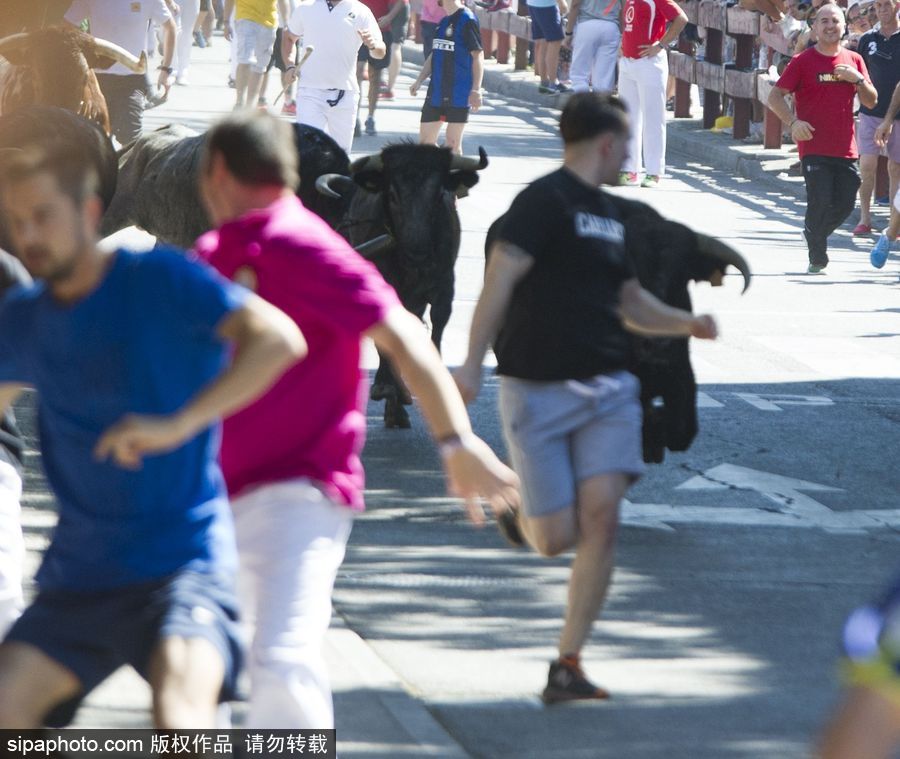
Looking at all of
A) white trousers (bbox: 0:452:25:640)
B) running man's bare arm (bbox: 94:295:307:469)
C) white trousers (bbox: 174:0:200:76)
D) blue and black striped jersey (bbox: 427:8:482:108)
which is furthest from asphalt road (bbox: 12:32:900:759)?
white trousers (bbox: 174:0:200:76)

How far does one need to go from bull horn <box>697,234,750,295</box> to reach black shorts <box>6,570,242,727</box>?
4.92 metres

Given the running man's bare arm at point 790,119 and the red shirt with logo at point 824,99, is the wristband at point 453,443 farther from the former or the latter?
the red shirt with logo at point 824,99

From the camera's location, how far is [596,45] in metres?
25.2

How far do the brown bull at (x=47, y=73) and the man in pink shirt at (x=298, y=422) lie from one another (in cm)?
560

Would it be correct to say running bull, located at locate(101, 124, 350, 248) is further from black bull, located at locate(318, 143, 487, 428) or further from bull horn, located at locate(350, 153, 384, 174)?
bull horn, located at locate(350, 153, 384, 174)

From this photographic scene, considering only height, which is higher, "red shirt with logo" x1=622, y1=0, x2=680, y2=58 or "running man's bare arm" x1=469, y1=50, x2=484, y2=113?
"red shirt with logo" x1=622, y1=0, x2=680, y2=58

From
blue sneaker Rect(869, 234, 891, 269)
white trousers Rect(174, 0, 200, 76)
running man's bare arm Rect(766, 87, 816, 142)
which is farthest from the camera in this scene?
white trousers Rect(174, 0, 200, 76)

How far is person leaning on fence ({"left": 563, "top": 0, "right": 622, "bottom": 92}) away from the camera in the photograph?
985 inches

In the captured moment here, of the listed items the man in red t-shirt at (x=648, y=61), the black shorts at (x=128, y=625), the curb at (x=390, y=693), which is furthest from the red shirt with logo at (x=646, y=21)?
the black shorts at (x=128, y=625)

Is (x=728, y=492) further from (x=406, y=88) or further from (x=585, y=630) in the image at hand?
(x=406, y=88)

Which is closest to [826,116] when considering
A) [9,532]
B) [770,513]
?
[770,513]

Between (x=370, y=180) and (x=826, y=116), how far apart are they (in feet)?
24.0

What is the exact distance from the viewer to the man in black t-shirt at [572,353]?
20.8 ft

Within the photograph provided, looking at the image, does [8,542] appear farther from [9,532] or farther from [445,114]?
[445,114]
